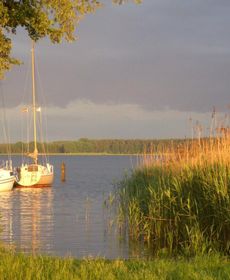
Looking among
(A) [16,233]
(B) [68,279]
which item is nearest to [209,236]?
(B) [68,279]

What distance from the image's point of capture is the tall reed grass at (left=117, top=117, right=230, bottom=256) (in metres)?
15.3

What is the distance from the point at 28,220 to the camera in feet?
96.9

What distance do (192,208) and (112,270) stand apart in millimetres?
5416

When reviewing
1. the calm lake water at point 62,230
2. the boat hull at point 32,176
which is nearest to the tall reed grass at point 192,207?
the calm lake water at point 62,230

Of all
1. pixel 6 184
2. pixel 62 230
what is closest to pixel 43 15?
pixel 62 230

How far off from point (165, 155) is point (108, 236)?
3616 mm

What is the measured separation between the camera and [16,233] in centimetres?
2414

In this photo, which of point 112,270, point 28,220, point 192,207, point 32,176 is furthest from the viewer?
point 32,176

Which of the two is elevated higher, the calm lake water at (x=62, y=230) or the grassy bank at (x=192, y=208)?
the grassy bank at (x=192, y=208)

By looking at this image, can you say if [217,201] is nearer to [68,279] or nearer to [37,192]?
[68,279]

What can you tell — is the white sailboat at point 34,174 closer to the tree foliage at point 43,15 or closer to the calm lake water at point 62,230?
the calm lake water at point 62,230

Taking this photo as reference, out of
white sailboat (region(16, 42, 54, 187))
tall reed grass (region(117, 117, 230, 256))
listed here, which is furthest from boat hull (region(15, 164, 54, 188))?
tall reed grass (region(117, 117, 230, 256))

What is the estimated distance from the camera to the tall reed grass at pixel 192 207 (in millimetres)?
15336

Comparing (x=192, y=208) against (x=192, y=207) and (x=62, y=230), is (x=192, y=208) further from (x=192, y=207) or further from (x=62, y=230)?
(x=62, y=230)
